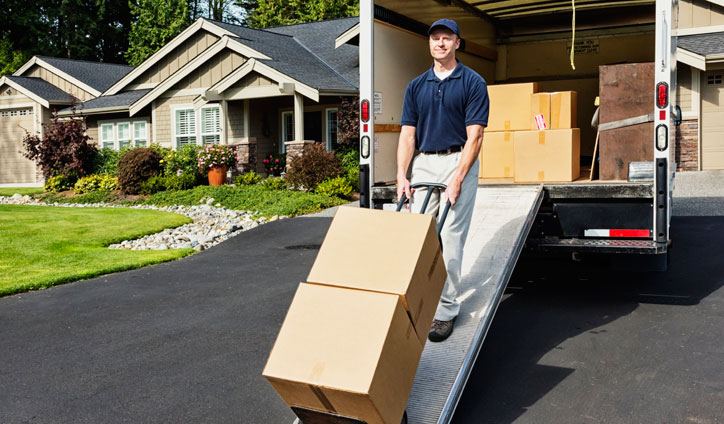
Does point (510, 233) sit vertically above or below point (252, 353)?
above

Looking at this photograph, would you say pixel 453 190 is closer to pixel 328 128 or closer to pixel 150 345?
pixel 150 345

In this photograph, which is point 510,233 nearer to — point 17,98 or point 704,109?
point 704,109

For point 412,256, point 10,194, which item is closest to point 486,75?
point 412,256

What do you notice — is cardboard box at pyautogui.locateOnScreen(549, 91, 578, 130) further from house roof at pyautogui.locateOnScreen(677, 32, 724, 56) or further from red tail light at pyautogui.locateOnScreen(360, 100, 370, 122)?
house roof at pyautogui.locateOnScreen(677, 32, 724, 56)

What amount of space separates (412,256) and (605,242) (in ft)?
8.95

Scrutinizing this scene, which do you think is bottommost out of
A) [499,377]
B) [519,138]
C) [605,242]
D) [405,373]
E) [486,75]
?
[499,377]

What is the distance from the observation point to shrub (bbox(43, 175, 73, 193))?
21969 millimetres

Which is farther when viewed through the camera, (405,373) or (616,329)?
(616,329)

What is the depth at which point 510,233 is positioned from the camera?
Answer: 547 centimetres

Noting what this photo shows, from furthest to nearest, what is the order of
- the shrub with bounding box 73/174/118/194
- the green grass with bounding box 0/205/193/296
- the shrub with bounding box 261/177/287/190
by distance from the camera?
the shrub with bounding box 73/174/118/194
the shrub with bounding box 261/177/287/190
the green grass with bounding box 0/205/193/296

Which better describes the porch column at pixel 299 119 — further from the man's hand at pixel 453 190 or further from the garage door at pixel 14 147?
the man's hand at pixel 453 190

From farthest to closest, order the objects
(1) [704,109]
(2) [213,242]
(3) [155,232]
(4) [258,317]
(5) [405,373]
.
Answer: (1) [704,109]
(3) [155,232]
(2) [213,242]
(4) [258,317]
(5) [405,373]

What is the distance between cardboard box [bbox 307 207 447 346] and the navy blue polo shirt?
108 centimetres

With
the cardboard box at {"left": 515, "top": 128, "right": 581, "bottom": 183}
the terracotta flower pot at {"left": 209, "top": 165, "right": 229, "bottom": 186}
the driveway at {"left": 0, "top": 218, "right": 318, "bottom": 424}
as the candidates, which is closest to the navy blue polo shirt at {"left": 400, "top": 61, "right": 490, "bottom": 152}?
the driveway at {"left": 0, "top": 218, "right": 318, "bottom": 424}
